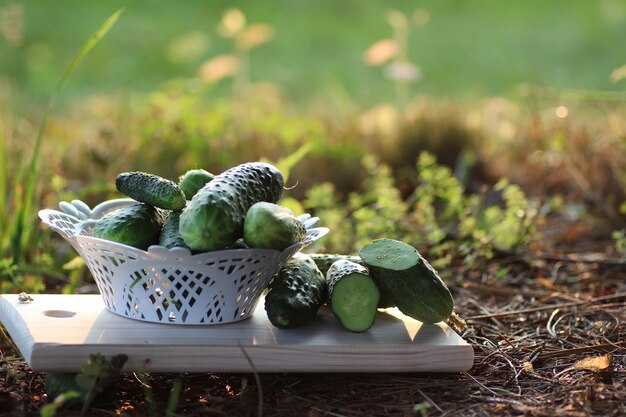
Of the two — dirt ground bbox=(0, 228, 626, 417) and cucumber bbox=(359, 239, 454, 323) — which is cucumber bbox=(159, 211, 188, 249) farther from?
cucumber bbox=(359, 239, 454, 323)

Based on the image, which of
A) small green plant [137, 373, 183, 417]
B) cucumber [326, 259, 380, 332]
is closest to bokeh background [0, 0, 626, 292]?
cucumber [326, 259, 380, 332]

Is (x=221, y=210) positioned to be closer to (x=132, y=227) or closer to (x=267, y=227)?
(x=267, y=227)

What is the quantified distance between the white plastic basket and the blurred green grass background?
199 inches

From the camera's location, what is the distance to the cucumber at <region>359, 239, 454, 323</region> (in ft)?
6.70

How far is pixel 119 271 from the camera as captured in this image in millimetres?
1961

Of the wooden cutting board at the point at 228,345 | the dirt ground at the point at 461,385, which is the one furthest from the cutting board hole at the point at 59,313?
the dirt ground at the point at 461,385

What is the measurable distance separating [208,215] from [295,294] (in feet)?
1.05

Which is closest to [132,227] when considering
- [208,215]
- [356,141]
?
[208,215]

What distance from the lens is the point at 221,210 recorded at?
1.86 m

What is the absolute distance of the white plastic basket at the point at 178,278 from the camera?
188 centimetres

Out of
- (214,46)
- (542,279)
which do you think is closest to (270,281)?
(542,279)

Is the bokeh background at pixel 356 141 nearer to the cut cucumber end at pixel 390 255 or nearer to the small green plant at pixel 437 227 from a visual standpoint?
the small green plant at pixel 437 227

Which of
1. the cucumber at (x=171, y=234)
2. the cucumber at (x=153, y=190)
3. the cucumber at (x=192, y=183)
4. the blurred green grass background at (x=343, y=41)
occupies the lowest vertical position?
the blurred green grass background at (x=343, y=41)

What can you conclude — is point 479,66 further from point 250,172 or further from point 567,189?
point 250,172
